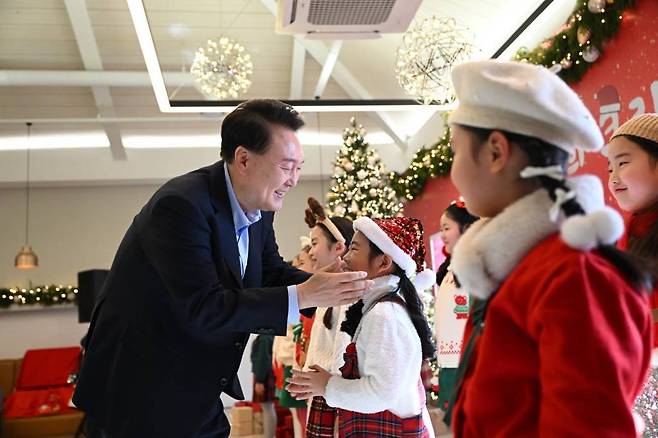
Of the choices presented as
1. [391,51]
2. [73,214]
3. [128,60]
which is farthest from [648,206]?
[73,214]

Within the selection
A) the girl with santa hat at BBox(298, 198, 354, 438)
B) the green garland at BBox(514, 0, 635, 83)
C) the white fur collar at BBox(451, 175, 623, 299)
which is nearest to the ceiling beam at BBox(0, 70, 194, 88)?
the green garland at BBox(514, 0, 635, 83)

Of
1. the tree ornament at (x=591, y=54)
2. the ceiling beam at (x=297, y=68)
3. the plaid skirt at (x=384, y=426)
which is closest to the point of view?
the plaid skirt at (x=384, y=426)

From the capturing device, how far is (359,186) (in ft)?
23.8

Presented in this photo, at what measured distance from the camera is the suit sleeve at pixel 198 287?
172 centimetres

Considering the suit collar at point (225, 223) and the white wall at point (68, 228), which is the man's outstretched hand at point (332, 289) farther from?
the white wall at point (68, 228)

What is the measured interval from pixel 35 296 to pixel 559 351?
1009cm

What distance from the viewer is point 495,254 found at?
1051 mm

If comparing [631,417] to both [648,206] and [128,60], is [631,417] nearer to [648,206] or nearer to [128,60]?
[648,206]

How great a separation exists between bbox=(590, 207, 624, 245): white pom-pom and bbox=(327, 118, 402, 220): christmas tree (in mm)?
6152

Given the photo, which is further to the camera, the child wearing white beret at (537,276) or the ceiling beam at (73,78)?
the ceiling beam at (73,78)

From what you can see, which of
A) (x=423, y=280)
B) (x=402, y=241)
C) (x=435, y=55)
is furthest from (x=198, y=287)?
(x=435, y=55)

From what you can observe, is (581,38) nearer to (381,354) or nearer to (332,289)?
(381,354)

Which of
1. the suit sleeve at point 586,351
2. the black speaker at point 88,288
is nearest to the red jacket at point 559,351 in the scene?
the suit sleeve at point 586,351

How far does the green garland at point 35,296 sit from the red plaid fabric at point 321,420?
8.39m
